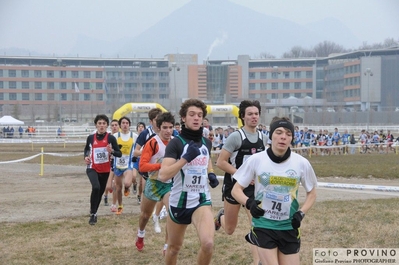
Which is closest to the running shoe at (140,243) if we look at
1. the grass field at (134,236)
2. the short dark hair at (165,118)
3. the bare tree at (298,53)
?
the grass field at (134,236)

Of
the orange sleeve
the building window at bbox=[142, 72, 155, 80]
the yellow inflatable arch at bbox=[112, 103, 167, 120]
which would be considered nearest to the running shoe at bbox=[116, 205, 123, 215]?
the orange sleeve

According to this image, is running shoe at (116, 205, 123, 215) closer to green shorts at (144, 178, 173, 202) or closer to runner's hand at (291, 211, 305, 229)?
green shorts at (144, 178, 173, 202)

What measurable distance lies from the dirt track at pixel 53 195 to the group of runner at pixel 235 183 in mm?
3589

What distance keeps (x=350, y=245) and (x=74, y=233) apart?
4.93m

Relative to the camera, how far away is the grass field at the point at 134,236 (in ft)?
28.8

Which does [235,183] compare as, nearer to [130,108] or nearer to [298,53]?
[130,108]

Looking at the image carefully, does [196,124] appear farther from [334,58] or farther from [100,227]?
[334,58]

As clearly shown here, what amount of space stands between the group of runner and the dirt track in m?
3.59

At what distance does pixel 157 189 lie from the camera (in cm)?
902

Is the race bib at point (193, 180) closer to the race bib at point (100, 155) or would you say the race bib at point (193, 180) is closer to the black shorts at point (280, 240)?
the black shorts at point (280, 240)

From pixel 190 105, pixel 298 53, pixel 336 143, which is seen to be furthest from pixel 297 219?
pixel 298 53

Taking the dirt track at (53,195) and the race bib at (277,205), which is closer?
the race bib at (277,205)

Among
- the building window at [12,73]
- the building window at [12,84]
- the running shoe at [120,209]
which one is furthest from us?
the building window at [12,73]

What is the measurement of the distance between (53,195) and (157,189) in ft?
27.2
